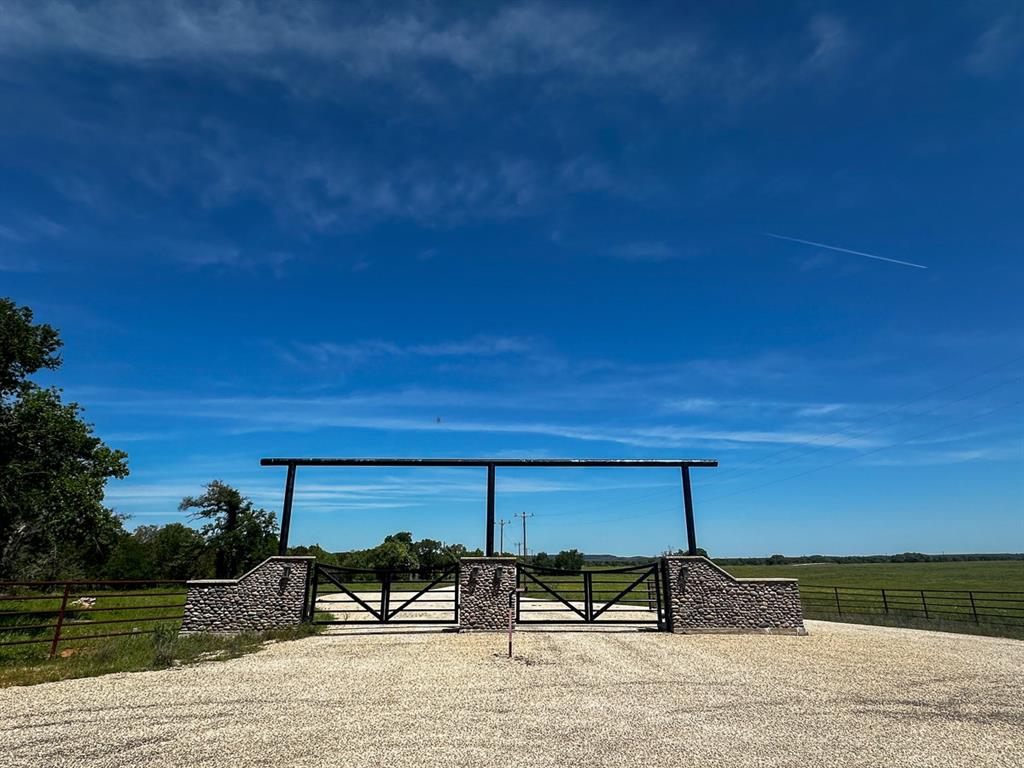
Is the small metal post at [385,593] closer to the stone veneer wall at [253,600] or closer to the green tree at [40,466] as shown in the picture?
the stone veneer wall at [253,600]

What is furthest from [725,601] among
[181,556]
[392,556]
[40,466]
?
[181,556]

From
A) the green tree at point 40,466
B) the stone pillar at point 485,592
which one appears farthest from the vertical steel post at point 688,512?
the green tree at point 40,466

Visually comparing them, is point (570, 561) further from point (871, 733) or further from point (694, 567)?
point (871, 733)

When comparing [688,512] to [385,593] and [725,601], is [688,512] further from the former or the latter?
[385,593]

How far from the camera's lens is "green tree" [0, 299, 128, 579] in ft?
58.1

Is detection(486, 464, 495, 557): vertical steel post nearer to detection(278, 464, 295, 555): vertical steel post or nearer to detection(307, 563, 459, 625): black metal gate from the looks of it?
detection(307, 563, 459, 625): black metal gate

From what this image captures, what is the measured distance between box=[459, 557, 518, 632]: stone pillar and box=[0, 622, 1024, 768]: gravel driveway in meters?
2.94

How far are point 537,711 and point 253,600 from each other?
33.8 feet

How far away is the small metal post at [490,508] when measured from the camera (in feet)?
48.5

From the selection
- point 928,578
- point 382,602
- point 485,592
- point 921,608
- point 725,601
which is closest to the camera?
point 485,592

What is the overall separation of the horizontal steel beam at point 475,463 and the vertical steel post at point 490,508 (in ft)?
0.80

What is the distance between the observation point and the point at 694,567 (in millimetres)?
14750

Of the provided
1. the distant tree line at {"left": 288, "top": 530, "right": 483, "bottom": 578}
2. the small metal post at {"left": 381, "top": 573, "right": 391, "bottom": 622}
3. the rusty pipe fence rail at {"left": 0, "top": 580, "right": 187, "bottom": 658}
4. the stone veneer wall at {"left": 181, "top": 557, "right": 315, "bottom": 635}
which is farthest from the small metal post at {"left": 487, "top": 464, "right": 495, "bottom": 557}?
the distant tree line at {"left": 288, "top": 530, "right": 483, "bottom": 578}

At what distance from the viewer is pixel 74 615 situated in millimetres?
15727
